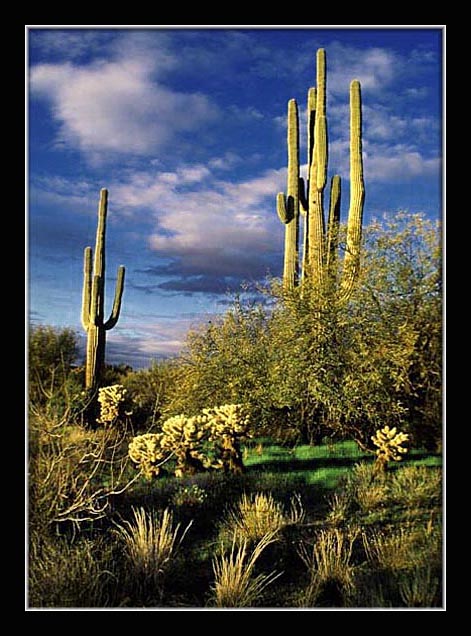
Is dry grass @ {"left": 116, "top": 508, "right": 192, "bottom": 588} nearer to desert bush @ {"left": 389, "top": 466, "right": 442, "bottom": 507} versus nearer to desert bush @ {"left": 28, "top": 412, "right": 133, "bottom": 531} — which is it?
desert bush @ {"left": 28, "top": 412, "right": 133, "bottom": 531}

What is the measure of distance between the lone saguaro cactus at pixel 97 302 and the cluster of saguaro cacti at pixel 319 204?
142 centimetres

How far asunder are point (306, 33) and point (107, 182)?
1897mm

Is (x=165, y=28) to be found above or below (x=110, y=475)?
above

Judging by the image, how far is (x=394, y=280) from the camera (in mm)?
6422

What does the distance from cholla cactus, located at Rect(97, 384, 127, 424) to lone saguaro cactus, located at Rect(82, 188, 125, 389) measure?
12 cm

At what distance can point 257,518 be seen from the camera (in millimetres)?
5934

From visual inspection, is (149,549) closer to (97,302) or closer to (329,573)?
(329,573)

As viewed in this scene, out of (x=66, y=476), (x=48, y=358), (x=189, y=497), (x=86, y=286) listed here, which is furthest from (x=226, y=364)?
(x=66, y=476)

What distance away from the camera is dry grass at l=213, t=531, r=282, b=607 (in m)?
5.67

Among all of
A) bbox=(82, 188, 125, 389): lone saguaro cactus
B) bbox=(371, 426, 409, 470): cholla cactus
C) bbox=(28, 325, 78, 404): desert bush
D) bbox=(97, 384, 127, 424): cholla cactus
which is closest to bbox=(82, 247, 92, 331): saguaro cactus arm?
bbox=(82, 188, 125, 389): lone saguaro cactus

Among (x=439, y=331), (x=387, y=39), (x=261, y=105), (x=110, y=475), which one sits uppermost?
(x=387, y=39)

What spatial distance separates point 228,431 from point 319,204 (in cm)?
221
